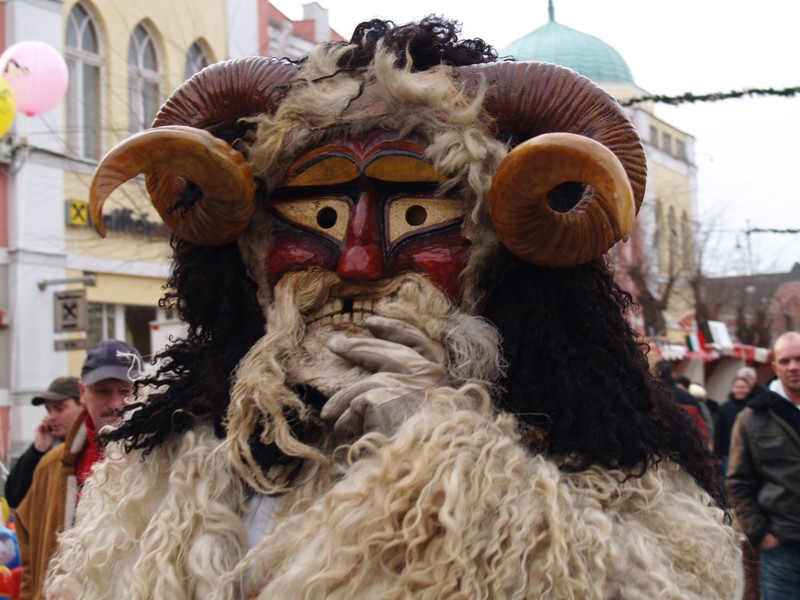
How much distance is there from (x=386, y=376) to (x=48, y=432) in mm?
3457

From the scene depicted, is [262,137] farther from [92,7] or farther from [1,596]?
[92,7]

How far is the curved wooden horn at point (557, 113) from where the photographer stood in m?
2.07

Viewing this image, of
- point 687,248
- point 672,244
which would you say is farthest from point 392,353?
point 687,248

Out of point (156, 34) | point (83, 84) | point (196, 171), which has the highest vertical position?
point (156, 34)

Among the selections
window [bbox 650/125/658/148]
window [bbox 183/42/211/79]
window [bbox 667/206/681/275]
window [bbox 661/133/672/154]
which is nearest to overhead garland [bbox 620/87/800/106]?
window [bbox 183/42/211/79]

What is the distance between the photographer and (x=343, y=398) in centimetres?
Answer: 195

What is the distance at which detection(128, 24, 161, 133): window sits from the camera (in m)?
13.3

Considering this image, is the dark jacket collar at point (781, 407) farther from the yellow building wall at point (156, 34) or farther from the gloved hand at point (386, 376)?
the yellow building wall at point (156, 34)

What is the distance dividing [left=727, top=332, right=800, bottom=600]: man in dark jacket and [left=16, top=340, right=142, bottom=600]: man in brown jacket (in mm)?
2931

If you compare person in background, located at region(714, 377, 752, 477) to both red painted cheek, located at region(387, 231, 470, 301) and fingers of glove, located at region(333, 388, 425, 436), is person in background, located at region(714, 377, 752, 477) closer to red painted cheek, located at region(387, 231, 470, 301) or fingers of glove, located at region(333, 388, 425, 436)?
red painted cheek, located at region(387, 231, 470, 301)

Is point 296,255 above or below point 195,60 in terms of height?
below

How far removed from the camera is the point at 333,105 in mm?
2178

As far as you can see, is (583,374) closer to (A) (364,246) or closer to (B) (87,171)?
(A) (364,246)

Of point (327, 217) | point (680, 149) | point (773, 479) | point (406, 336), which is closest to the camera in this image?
point (406, 336)
